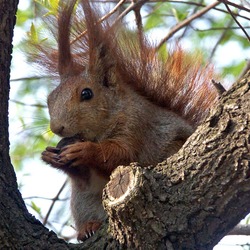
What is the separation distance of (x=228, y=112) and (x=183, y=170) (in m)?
0.28

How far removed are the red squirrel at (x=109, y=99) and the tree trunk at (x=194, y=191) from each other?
73cm

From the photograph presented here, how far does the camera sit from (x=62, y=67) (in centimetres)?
387

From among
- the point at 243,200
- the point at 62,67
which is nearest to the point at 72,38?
the point at 62,67

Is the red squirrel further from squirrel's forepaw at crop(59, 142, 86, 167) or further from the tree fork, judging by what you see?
the tree fork

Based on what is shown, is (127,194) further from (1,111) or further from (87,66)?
(87,66)

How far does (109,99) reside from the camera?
3680 mm

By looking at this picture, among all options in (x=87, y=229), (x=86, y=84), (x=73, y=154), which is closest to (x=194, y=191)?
(x=73, y=154)

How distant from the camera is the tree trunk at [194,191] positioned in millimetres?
2387

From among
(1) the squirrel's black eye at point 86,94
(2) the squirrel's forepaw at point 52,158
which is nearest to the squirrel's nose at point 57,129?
(2) the squirrel's forepaw at point 52,158

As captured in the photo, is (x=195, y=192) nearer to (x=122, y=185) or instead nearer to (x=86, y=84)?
(x=122, y=185)

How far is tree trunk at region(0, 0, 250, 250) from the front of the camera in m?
2.39

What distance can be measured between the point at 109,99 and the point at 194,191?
1.32 meters

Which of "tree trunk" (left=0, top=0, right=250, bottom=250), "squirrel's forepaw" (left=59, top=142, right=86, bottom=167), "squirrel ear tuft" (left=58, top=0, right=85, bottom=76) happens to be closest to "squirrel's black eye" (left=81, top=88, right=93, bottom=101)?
"squirrel ear tuft" (left=58, top=0, right=85, bottom=76)

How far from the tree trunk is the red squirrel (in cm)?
73
